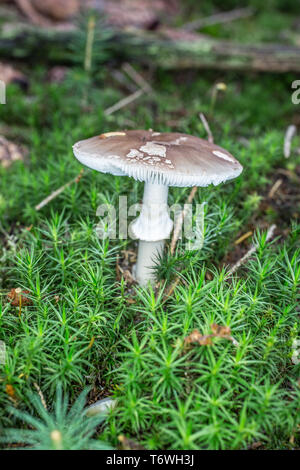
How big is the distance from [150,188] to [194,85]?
A: 370 cm

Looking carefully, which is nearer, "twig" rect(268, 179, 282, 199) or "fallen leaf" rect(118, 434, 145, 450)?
"fallen leaf" rect(118, 434, 145, 450)

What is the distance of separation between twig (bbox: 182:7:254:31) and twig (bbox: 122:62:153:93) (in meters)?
2.07

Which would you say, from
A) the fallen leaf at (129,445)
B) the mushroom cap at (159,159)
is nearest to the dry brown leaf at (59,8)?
the mushroom cap at (159,159)

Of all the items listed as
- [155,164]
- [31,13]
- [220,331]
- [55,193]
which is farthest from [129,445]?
[31,13]

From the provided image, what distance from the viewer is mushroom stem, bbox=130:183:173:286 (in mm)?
2674

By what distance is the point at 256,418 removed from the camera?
6.15ft

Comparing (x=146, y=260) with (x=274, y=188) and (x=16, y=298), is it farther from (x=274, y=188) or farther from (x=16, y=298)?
(x=274, y=188)

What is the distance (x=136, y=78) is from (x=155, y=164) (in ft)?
12.7

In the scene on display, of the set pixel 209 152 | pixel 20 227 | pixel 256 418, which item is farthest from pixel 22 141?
pixel 256 418

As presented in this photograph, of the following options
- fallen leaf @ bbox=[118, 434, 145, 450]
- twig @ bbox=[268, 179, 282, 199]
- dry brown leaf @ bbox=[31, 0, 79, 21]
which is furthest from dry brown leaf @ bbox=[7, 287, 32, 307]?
dry brown leaf @ bbox=[31, 0, 79, 21]

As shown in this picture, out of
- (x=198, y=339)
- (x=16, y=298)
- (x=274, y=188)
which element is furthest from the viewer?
(x=274, y=188)

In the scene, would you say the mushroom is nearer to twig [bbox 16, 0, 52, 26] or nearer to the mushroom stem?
the mushroom stem

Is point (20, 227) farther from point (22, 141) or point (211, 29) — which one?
point (211, 29)

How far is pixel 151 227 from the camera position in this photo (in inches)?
107
